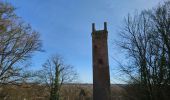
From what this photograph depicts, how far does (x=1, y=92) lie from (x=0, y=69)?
221 centimetres

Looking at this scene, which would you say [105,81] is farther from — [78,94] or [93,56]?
[78,94]

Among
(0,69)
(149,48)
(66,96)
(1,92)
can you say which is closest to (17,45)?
(0,69)

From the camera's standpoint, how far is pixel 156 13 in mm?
17859

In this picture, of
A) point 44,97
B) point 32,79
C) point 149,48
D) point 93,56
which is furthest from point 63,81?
point 149,48

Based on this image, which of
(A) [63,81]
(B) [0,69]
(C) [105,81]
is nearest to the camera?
(B) [0,69]

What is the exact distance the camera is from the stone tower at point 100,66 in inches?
1044

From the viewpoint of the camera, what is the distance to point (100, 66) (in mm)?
27703

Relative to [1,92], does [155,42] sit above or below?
above

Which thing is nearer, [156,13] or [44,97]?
[156,13]

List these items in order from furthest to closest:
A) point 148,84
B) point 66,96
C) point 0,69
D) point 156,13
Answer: point 66,96
point 0,69
point 156,13
point 148,84

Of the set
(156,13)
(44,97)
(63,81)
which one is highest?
(156,13)

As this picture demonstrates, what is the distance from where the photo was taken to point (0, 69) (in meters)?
21.9

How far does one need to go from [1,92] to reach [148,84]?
13059mm

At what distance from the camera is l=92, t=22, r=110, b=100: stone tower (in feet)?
87.0
